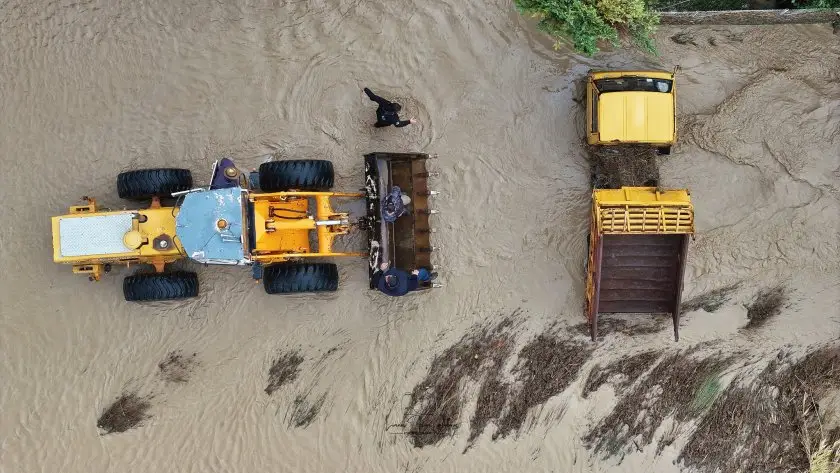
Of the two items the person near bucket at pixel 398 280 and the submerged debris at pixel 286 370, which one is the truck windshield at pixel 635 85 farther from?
the submerged debris at pixel 286 370

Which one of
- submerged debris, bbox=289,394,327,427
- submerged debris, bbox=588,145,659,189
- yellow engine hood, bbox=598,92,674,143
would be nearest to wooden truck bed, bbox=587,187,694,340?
submerged debris, bbox=588,145,659,189

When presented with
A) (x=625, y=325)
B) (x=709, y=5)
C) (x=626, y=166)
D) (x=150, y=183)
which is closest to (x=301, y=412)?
(x=150, y=183)

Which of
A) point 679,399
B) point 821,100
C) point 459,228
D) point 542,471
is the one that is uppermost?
point 821,100

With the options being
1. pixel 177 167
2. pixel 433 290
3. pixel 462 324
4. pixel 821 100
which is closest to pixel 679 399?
pixel 462 324

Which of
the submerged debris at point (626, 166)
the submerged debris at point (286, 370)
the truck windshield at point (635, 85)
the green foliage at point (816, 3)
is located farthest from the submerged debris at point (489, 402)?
the green foliage at point (816, 3)

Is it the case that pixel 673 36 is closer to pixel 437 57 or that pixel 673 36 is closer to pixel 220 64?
pixel 437 57

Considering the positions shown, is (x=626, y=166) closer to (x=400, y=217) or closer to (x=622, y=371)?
(x=622, y=371)

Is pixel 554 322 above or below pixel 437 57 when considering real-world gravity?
below
